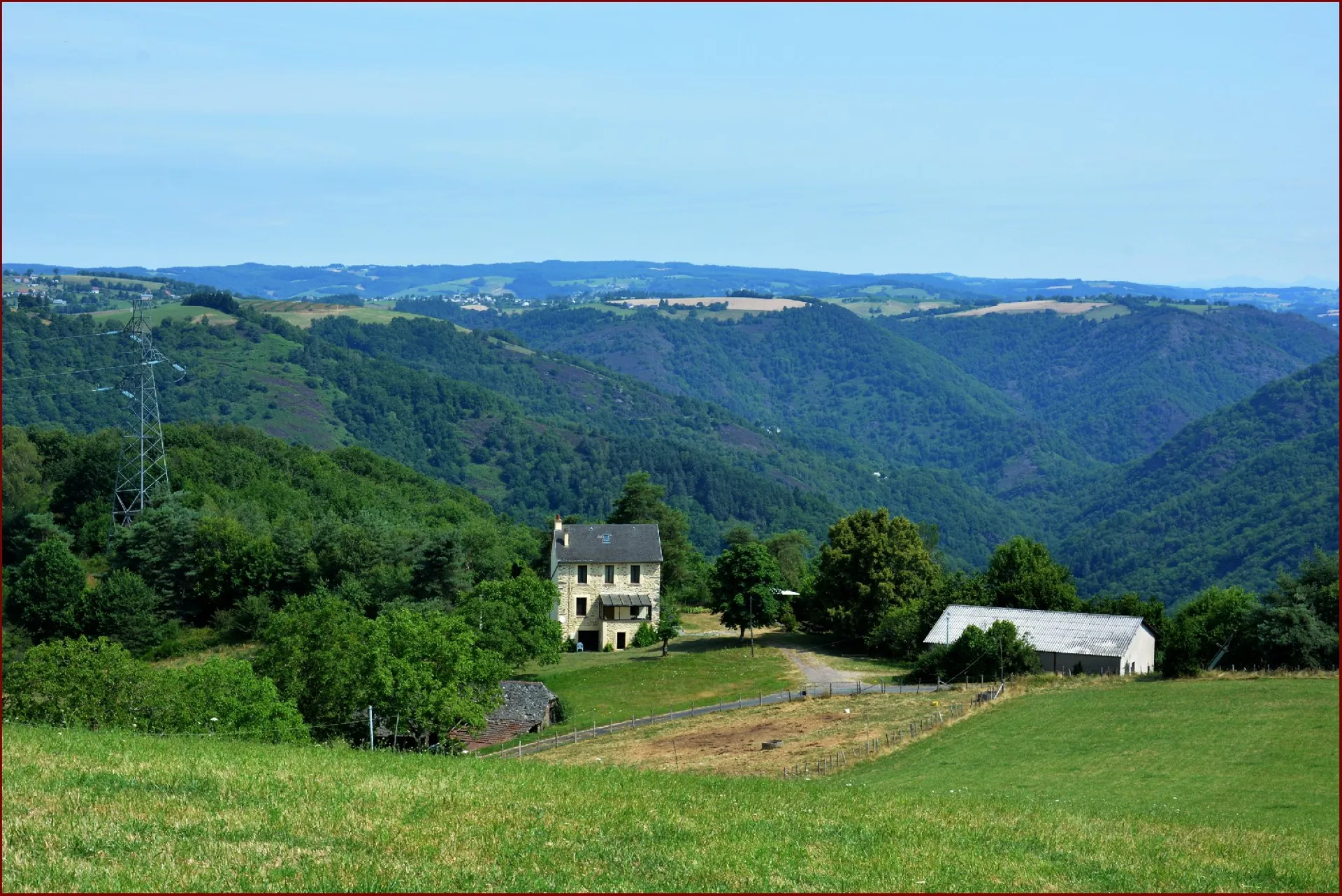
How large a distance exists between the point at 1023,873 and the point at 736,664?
42954 mm

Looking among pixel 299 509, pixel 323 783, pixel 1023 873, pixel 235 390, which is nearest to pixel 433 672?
pixel 323 783

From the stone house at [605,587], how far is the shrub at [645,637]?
40 centimetres

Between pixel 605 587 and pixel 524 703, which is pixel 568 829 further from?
pixel 605 587

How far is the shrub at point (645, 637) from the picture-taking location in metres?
70.5

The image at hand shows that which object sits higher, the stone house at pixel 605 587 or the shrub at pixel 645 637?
the stone house at pixel 605 587

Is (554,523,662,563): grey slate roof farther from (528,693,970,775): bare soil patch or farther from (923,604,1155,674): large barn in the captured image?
(528,693,970,775): bare soil patch

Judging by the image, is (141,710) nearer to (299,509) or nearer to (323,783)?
(323,783)

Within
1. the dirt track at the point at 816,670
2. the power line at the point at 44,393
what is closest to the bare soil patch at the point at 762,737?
the dirt track at the point at 816,670

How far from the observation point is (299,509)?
96.8 m

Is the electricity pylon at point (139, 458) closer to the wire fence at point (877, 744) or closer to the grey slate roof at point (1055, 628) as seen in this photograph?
the grey slate roof at point (1055, 628)

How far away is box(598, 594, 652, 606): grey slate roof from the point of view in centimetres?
7069

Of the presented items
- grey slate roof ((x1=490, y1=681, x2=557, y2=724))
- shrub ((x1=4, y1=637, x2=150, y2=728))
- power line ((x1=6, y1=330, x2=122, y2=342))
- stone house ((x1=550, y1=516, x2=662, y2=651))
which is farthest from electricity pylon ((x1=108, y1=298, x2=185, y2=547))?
power line ((x1=6, y1=330, x2=122, y2=342))

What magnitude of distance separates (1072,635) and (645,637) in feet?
76.9

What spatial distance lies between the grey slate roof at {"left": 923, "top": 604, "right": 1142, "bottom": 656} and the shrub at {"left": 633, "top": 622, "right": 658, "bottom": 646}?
16107 millimetres
